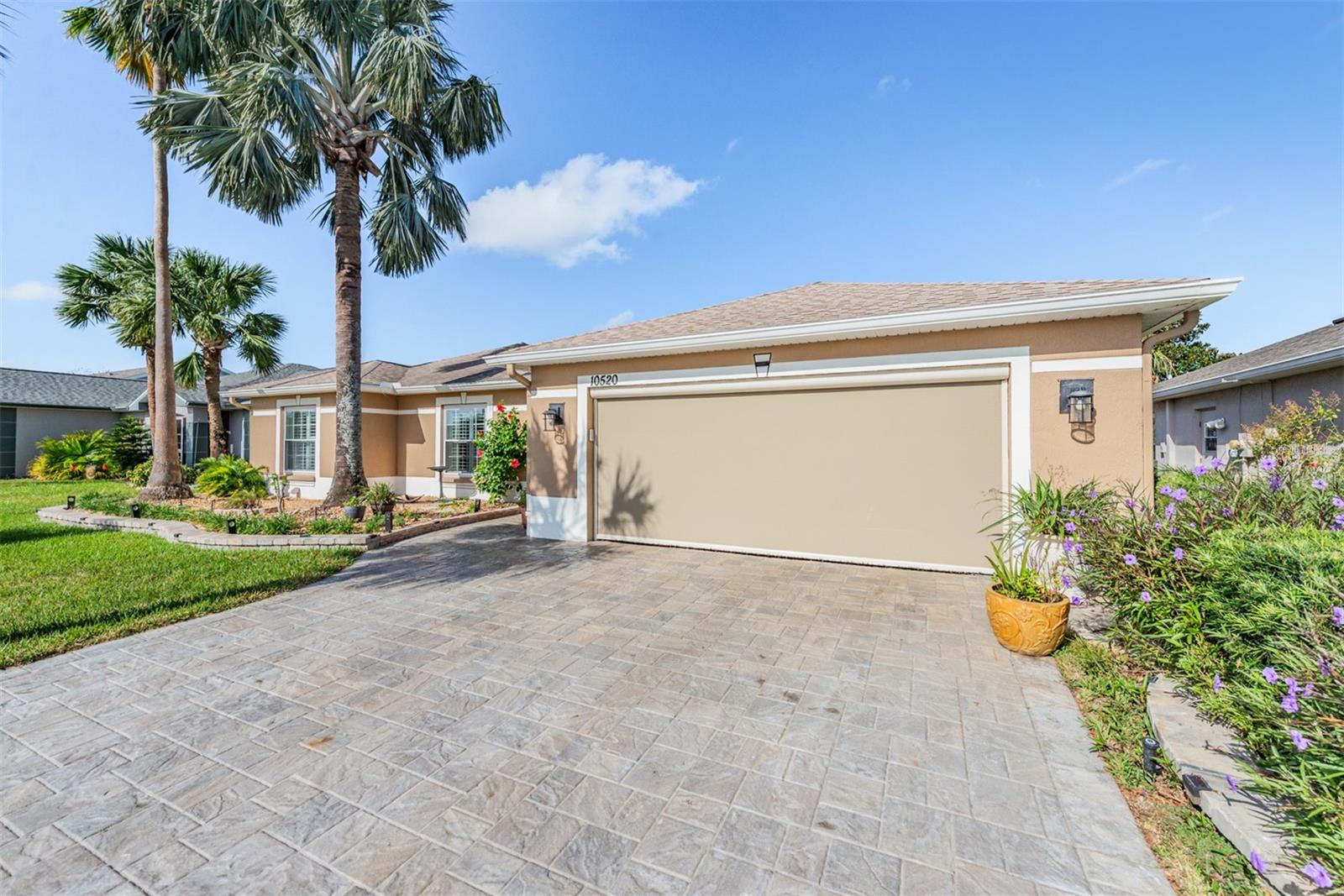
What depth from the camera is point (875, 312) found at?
6355 millimetres

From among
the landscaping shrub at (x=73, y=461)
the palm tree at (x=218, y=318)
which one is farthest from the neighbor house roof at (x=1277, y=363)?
the landscaping shrub at (x=73, y=461)

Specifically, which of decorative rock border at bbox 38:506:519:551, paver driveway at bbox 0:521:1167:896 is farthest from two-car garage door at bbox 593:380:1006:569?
decorative rock border at bbox 38:506:519:551

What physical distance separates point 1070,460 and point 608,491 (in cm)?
616

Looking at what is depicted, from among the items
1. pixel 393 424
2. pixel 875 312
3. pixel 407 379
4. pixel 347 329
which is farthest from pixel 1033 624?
pixel 407 379

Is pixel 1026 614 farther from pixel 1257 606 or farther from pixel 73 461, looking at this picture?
pixel 73 461

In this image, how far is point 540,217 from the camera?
653 inches

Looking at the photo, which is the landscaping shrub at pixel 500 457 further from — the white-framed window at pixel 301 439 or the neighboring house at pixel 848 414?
the white-framed window at pixel 301 439

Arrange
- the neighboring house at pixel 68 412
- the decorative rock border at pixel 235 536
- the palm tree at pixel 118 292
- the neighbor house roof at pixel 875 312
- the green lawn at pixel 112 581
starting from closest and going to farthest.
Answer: the green lawn at pixel 112 581
the neighbor house roof at pixel 875 312
the decorative rock border at pixel 235 536
the palm tree at pixel 118 292
the neighboring house at pixel 68 412

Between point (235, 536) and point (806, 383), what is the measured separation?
29.9 feet

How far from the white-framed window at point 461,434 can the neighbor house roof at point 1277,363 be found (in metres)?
15.8

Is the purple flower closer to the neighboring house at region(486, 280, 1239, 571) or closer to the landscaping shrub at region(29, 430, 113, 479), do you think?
the neighboring house at region(486, 280, 1239, 571)

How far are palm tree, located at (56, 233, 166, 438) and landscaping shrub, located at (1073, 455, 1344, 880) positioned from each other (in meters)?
20.7

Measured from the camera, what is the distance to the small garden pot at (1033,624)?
4016 mm

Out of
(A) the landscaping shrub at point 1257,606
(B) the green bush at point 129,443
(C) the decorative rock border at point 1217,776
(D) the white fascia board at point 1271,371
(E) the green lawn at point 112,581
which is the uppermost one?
(D) the white fascia board at point 1271,371
